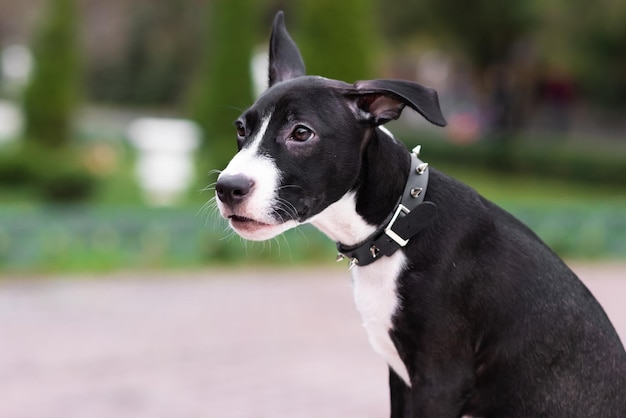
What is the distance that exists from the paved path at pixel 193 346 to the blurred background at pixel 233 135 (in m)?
0.62

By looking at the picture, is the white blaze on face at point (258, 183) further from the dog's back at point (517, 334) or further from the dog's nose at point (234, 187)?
the dog's back at point (517, 334)

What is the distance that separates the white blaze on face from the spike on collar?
0.83 ft

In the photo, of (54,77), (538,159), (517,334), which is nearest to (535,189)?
(538,159)

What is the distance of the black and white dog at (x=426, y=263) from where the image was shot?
2457 mm

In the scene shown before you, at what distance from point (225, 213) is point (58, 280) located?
644cm

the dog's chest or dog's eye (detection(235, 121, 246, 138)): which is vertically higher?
dog's eye (detection(235, 121, 246, 138))

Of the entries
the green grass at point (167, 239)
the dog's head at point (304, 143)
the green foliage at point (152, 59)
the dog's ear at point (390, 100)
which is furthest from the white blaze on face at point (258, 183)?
the green foliage at point (152, 59)

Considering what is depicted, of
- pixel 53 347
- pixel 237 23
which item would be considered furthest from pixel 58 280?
pixel 237 23

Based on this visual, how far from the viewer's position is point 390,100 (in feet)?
8.21

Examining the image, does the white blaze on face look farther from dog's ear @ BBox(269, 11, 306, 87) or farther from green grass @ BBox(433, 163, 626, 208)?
green grass @ BBox(433, 163, 626, 208)

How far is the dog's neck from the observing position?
2551 millimetres

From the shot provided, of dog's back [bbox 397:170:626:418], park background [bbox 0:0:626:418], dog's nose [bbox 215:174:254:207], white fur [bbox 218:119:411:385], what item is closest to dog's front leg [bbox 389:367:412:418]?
white fur [bbox 218:119:411:385]

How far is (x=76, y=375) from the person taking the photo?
19.4ft

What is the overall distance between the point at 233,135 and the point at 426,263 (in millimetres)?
9039
